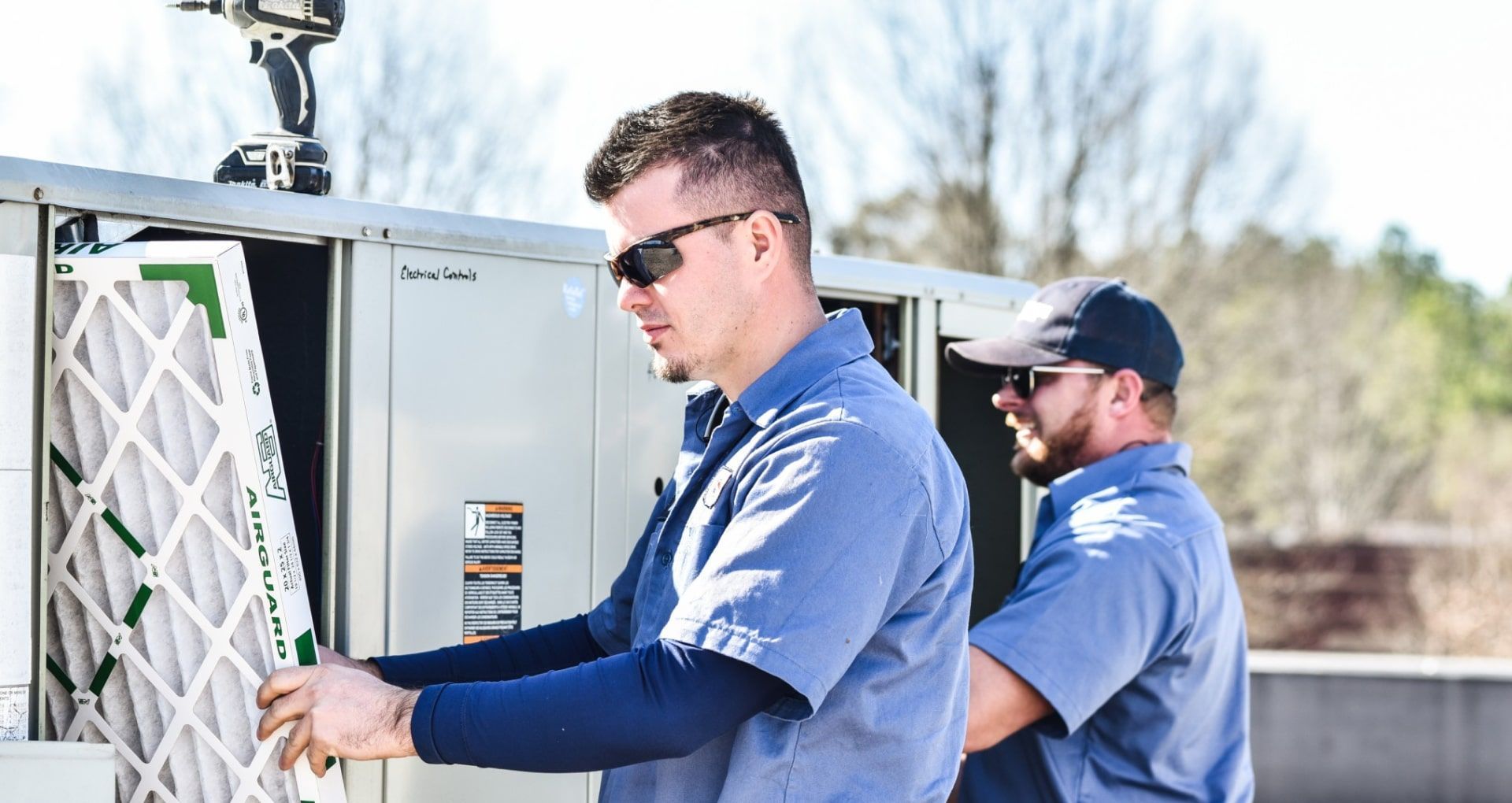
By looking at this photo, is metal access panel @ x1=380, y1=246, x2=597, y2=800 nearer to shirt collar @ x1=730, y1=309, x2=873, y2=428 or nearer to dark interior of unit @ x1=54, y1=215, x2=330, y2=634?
dark interior of unit @ x1=54, y1=215, x2=330, y2=634

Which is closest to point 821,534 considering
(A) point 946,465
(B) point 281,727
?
(A) point 946,465

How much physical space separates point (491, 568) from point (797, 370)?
87 cm

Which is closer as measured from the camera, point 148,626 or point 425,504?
point 148,626

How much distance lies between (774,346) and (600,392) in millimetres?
782

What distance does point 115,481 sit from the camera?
2.04 metres

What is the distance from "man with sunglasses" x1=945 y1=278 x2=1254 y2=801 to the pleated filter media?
1.22m

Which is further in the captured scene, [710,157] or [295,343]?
[295,343]

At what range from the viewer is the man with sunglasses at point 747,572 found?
1750 mm

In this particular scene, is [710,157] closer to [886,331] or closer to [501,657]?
[501,657]

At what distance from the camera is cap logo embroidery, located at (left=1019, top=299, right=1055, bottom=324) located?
3.19 m

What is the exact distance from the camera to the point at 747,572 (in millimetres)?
1762

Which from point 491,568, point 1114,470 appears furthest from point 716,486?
→ point 1114,470

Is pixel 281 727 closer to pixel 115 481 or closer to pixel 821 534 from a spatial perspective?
pixel 115 481

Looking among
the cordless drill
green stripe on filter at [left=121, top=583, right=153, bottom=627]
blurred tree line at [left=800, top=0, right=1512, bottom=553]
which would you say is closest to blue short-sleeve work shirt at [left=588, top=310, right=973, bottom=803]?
green stripe on filter at [left=121, top=583, right=153, bottom=627]
